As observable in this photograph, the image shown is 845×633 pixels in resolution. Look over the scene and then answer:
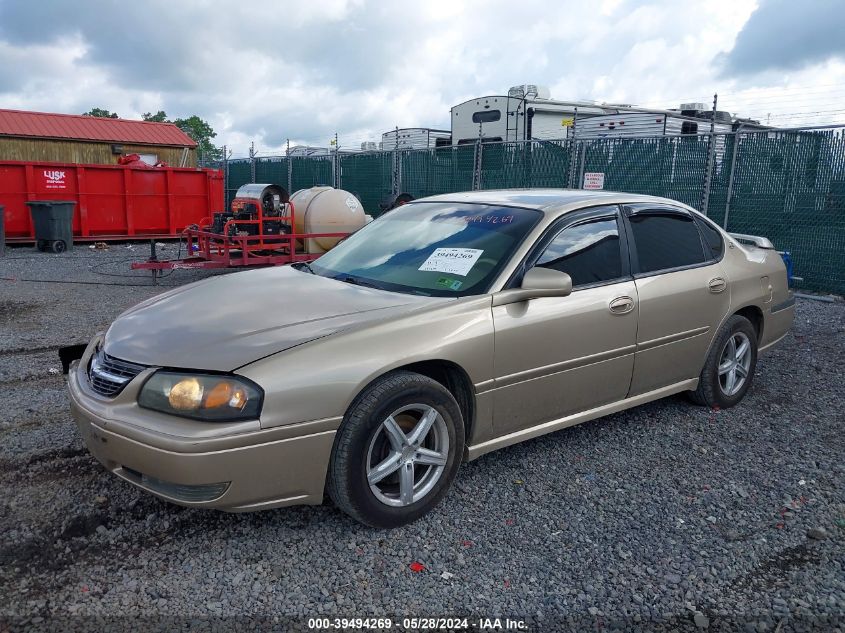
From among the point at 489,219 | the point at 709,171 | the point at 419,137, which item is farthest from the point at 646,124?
the point at 489,219

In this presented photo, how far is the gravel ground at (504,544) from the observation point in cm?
265

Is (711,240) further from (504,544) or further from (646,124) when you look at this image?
(646,124)

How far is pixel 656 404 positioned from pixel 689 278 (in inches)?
41.6

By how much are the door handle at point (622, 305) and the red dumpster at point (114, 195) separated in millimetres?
15251

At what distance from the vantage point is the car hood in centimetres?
293

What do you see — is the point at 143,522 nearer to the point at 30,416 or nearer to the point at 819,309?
the point at 30,416

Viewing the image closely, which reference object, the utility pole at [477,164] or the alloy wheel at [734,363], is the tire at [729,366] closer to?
the alloy wheel at [734,363]

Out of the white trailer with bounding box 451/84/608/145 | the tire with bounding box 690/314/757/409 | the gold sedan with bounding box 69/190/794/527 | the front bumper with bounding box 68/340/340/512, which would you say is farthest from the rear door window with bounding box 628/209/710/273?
the white trailer with bounding box 451/84/608/145

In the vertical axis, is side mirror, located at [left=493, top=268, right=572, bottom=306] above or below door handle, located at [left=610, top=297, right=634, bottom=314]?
above

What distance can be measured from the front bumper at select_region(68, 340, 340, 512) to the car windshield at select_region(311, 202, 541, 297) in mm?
1090

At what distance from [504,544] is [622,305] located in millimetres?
1597

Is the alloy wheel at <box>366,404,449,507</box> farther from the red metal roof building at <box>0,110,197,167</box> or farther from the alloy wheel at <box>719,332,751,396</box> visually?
the red metal roof building at <box>0,110,197,167</box>

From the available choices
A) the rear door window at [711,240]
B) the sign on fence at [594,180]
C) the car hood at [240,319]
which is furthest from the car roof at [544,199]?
the sign on fence at [594,180]

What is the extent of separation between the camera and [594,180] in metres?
11.8
